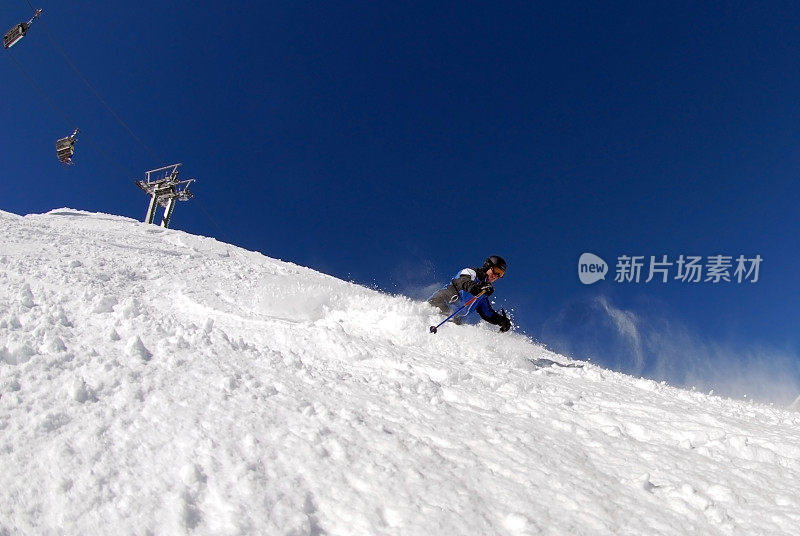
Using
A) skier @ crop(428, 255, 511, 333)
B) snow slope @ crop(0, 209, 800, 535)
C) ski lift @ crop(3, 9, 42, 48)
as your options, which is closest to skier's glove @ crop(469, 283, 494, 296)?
skier @ crop(428, 255, 511, 333)

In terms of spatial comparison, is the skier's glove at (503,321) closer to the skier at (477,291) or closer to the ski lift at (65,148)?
the skier at (477,291)

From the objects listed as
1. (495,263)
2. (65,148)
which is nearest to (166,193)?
(65,148)

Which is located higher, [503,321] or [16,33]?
[16,33]

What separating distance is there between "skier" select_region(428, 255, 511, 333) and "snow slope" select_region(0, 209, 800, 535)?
3579mm

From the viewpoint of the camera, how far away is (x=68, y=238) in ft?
43.9

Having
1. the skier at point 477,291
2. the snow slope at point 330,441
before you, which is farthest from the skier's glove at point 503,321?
the snow slope at point 330,441

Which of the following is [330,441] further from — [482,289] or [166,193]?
[166,193]

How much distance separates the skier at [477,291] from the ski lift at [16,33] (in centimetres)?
3247

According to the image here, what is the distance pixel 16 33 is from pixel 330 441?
3674 cm

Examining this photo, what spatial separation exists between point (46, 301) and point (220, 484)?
5.31 meters

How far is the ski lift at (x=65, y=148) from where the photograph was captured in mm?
34156

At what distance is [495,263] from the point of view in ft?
36.4

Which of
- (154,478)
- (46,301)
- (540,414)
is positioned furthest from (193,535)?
(46,301)

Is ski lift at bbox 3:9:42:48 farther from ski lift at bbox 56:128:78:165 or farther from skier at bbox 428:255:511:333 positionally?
skier at bbox 428:255:511:333
